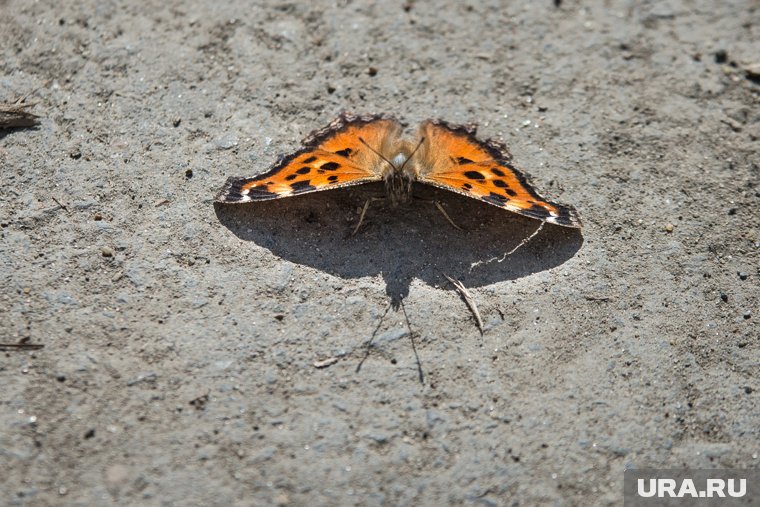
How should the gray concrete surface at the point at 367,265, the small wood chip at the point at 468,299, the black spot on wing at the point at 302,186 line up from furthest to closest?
the black spot on wing at the point at 302,186 < the small wood chip at the point at 468,299 < the gray concrete surface at the point at 367,265

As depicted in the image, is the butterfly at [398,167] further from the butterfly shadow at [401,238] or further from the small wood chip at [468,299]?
the small wood chip at [468,299]

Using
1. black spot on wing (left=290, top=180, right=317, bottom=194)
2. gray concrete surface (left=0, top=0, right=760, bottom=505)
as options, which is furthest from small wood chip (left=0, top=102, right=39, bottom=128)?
black spot on wing (left=290, top=180, right=317, bottom=194)

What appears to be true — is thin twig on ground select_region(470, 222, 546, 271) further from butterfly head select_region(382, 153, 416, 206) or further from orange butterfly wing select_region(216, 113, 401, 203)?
orange butterfly wing select_region(216, 113, 401, 203)

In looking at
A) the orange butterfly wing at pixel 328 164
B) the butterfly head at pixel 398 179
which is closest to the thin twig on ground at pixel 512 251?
the butterfly head at pixel 398 179

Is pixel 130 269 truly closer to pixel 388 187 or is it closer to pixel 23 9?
pixel 388 187

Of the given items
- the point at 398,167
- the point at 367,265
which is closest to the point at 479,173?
the point at 398,167

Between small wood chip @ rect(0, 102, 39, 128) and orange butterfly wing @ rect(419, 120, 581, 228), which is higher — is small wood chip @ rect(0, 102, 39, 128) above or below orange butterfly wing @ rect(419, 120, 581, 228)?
→ above
